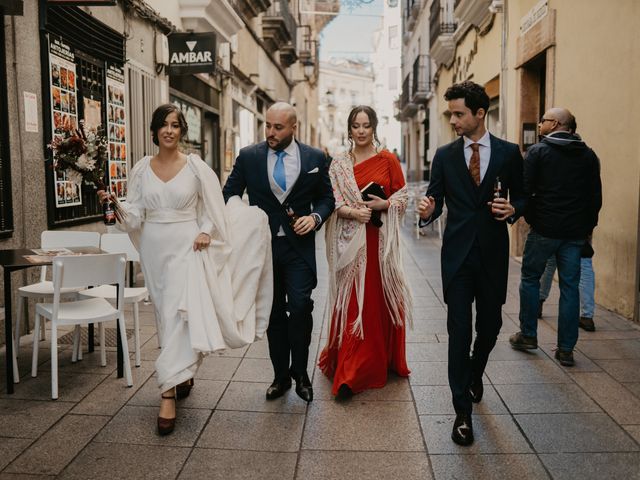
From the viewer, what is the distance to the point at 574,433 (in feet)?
13.4

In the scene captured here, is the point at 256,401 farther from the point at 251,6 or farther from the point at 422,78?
the point at 422,78

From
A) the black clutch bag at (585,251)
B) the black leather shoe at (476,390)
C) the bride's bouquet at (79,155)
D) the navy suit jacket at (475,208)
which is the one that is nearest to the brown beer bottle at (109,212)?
the bride's bouquet at (79,155)

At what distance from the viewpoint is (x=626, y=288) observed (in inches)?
287

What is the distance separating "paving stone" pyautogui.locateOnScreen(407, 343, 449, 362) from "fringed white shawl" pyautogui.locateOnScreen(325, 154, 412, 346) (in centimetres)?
75

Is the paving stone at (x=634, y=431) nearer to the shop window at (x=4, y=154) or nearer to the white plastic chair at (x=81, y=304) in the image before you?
the white plastic chair at (x=81, y=304)

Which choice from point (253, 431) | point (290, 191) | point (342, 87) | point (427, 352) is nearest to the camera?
point (253, 431)

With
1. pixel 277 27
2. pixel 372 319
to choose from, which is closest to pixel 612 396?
pixel 372 319

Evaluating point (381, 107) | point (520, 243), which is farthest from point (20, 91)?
point (381, 107)

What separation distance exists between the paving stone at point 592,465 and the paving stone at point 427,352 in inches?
78.4

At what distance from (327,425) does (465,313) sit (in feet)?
3.40

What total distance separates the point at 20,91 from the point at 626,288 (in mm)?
6082

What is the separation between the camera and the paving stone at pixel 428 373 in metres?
5.12

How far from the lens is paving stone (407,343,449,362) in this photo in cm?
573

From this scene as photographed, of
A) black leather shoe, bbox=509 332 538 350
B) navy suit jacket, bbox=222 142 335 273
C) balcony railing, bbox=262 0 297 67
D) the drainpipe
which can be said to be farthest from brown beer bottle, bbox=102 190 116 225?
balcony railing, bbox=262 0 297 67
